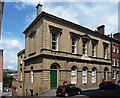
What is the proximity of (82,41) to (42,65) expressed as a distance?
9421mm

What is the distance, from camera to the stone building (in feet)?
58.1

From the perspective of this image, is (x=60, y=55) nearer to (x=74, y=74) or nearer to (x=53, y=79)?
(x=53, y=79)

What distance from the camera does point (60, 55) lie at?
19.0 meters

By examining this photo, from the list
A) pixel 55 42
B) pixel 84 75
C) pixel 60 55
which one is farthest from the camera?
pixel 84 75

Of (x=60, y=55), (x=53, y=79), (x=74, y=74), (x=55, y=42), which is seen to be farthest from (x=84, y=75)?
(x=55, y=42)

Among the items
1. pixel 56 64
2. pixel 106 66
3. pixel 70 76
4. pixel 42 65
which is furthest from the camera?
pixel 106 66

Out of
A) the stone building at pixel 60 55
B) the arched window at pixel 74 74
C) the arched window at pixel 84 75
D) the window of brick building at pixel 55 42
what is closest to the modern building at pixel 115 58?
the stone building at pixel 60 55

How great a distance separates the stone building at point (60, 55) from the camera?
17.7m

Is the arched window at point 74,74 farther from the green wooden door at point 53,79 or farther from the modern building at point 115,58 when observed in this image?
the modern building at point 115,58

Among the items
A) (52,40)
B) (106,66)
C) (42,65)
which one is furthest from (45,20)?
(106,66)

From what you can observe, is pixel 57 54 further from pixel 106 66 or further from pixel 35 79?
pixel 106 66

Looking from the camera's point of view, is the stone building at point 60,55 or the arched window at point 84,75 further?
the arched window at point 84,75

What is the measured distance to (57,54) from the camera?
61.5ft

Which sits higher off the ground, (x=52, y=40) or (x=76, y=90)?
(x=52, y=40)
